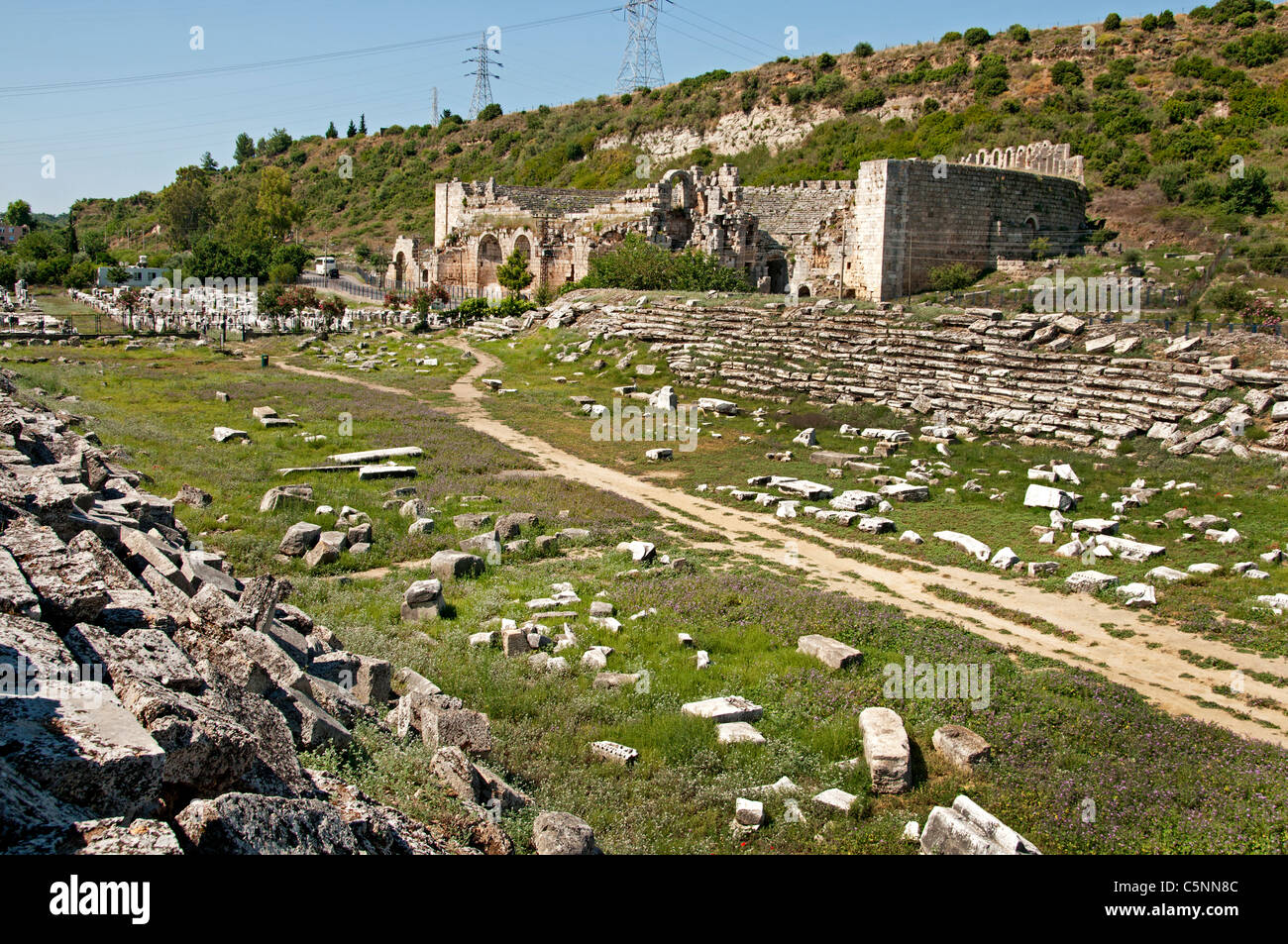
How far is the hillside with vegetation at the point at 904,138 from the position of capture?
128ft

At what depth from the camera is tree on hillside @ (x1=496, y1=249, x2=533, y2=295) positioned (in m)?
43.0

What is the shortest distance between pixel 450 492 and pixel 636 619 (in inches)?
256

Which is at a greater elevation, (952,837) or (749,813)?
(952,837)

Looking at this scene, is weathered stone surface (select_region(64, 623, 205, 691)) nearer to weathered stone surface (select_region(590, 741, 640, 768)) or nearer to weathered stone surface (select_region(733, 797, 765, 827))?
weathered stone surface (select_region(590, 741, 640, 768))

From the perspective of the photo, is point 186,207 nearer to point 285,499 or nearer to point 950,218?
point 950,218

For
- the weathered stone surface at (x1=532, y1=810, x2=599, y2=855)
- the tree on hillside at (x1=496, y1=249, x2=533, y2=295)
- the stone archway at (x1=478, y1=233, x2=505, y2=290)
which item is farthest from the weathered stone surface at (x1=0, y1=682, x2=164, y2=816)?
the stone archway at (x1=478, y1=233, x2=505, y2=290)

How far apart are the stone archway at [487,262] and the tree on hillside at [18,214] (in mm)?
80273

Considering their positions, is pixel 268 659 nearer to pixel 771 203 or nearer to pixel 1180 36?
pixel 771 203

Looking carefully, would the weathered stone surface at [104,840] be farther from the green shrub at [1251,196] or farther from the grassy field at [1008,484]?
the green shrub at [1251,196]

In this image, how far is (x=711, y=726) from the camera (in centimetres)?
743

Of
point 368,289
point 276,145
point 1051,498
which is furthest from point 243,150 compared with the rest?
point 1051,498

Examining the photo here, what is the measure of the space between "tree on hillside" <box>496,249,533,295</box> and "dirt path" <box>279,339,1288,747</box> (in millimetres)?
28454

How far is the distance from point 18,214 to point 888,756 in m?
119

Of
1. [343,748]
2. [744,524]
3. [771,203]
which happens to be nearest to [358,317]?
[771,203]
